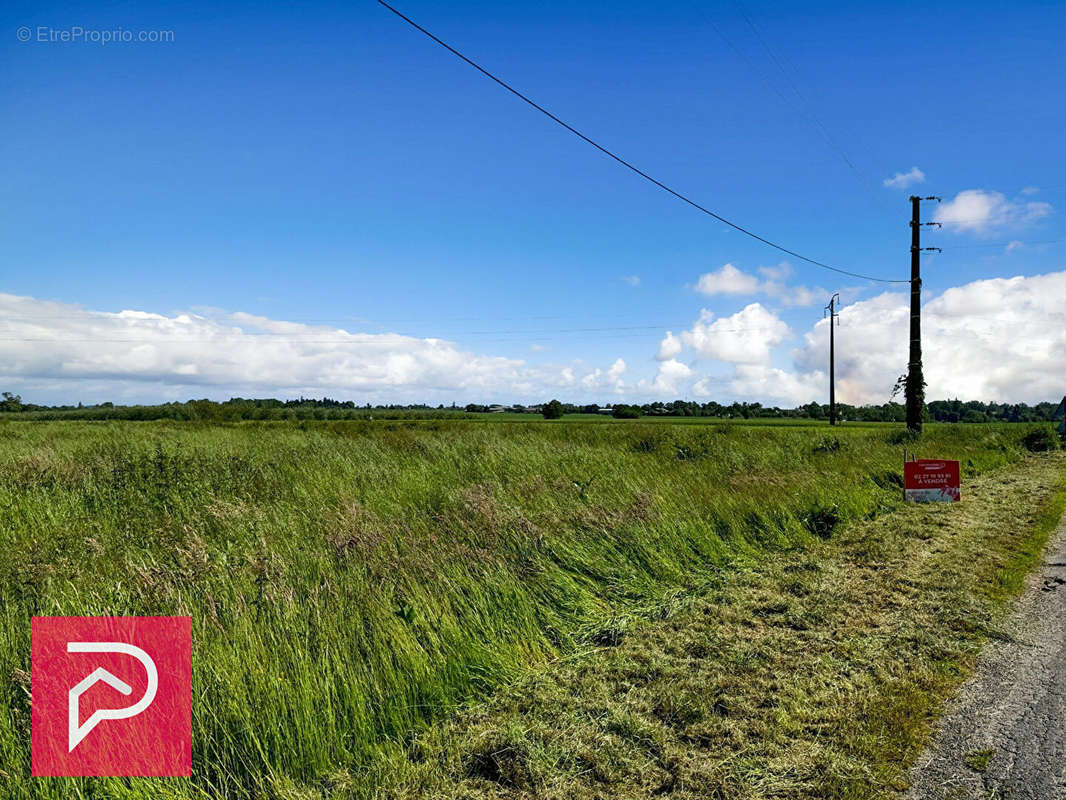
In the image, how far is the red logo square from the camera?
3160 millimetres

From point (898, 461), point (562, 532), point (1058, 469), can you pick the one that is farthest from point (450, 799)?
point (1058, 469)

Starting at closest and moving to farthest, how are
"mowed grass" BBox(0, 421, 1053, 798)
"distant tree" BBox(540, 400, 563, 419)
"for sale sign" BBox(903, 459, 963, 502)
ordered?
"mowed grass" BBox(0, 421, 1053, 798) < "for sale sign" BBox(903, 459, 963, 502) < "distant tree" BBox(540, 400, 563, 419)

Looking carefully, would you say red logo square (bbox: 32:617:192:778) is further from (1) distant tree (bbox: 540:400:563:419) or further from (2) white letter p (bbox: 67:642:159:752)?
(1) distant tree (bbox: 540:400:563:419)

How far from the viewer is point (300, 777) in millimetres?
3322

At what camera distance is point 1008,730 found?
383 centimetres

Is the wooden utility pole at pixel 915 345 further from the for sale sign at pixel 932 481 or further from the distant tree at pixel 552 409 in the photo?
the distant tree at pixel 552 409

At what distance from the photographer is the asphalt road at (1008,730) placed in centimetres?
327

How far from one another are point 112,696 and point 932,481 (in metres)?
13.5

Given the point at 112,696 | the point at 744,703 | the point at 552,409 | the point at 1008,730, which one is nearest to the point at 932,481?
the point at 1008,730

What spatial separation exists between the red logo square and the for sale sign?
12747mm

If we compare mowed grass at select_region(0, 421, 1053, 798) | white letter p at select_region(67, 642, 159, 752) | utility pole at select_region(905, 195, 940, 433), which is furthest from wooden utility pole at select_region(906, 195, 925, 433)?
white letter p at select_region(67, 642, 159, 752)

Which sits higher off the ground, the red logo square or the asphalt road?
the red logo square

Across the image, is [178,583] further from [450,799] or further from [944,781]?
[944,781]

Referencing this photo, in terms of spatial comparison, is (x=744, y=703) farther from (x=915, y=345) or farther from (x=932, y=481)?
(x=915, y=345)
